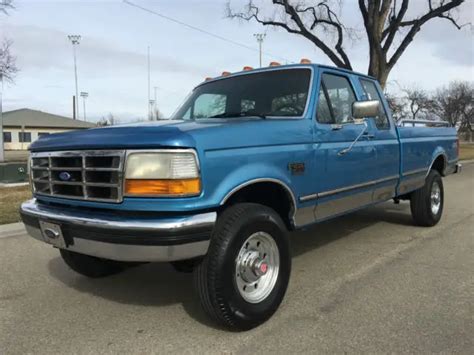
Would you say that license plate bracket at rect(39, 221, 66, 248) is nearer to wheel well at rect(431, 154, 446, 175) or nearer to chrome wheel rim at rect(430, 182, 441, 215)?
chrome wheel rim at rect(430, 182, 441, 215)

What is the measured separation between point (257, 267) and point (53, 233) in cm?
154

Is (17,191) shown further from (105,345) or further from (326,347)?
(326,347)

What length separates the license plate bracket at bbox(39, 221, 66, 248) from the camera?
3.45m

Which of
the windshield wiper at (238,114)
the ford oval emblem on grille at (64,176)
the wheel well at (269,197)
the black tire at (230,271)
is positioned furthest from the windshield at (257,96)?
the ford oval emblem on grille at (64,176)

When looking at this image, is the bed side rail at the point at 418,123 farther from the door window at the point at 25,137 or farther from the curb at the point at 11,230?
the door window at the point at 25,137

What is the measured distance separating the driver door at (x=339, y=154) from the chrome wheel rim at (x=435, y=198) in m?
2.23

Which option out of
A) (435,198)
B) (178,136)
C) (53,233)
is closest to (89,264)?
(53,233)

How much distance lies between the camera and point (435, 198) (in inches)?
283

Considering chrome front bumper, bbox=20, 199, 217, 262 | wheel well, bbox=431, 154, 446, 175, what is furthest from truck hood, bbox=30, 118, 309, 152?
wheel well, bbox=431, 154, 446, 175

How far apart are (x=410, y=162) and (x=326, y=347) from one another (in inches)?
143

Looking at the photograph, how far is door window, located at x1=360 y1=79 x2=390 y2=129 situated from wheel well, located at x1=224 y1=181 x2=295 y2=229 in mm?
2014

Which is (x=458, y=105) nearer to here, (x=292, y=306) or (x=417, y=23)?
(x=417, y=23)

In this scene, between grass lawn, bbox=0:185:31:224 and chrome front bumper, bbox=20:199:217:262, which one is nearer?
chrome front bumper, bbox=20:199:217:262

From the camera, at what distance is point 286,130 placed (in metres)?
3.90
